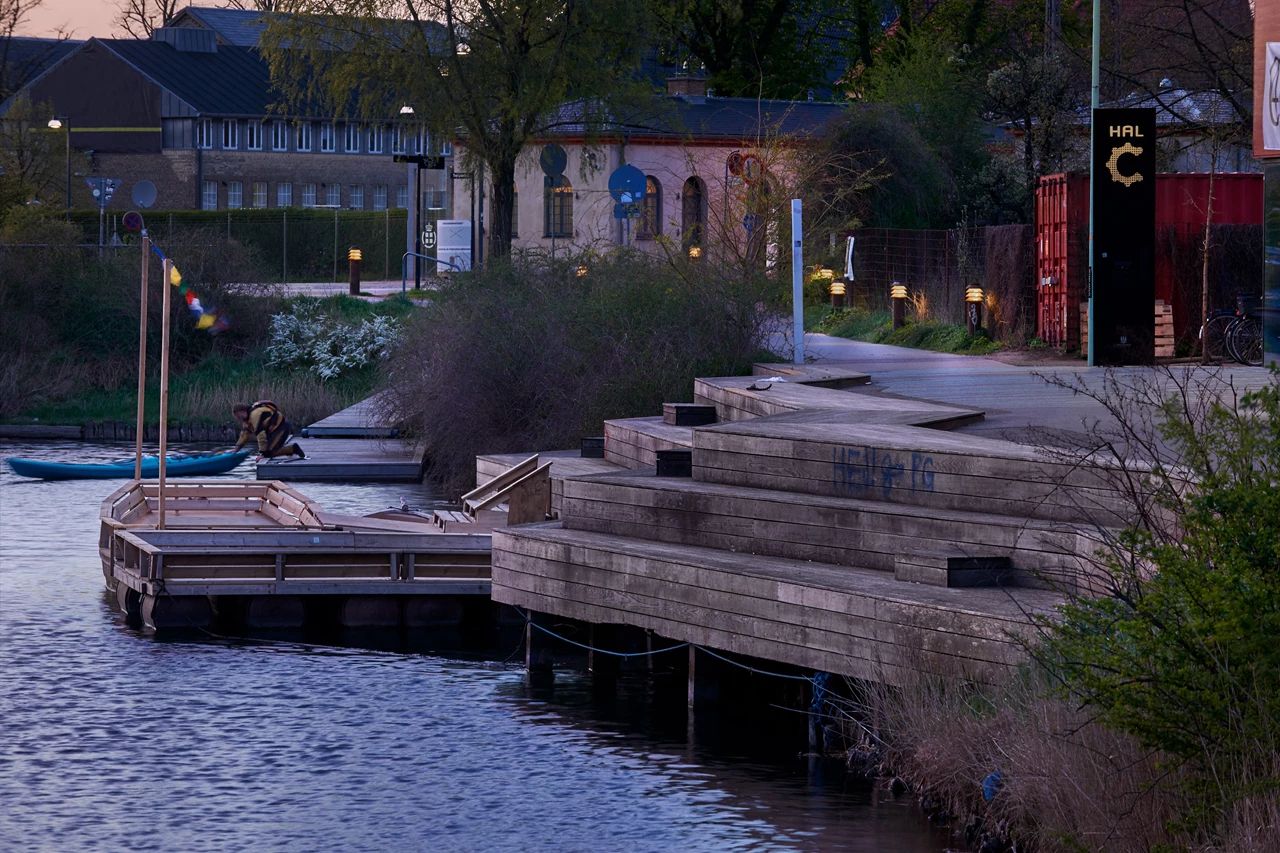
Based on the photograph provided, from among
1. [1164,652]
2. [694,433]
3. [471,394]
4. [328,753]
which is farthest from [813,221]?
[1164,652]

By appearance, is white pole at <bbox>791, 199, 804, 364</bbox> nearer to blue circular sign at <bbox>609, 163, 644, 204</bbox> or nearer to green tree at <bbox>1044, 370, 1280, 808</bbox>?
blue circular sign at <bbox>609, 163, 644, 204</bbox>

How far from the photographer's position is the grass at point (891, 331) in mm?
26438

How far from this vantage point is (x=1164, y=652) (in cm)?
802

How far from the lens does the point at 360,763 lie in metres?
12.0

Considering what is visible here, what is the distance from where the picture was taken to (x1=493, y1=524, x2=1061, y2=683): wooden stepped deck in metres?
10.6

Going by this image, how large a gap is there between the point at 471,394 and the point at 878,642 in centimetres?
1302

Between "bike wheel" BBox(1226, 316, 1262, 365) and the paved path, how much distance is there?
2.32 ft

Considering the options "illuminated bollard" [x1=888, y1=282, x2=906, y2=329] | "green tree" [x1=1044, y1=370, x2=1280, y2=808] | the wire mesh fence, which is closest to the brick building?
the wire mesh fence

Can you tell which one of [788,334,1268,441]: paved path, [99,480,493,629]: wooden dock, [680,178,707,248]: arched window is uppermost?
[680,178,707,248]: arched window

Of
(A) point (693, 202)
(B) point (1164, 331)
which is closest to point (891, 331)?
(B) point (1164, 331)

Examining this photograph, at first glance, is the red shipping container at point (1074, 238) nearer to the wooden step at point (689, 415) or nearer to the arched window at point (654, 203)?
the wooden step at point (689, 415)

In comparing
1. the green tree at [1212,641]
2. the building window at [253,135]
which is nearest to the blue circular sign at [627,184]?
the green tree at [1212,641]

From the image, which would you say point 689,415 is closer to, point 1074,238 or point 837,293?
point 1074,238

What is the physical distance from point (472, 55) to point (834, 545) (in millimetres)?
26421
